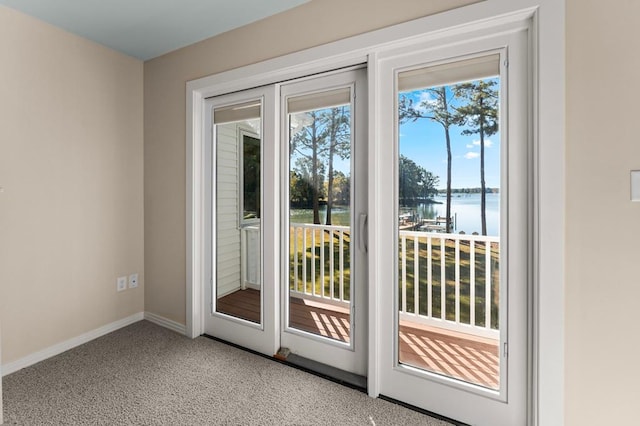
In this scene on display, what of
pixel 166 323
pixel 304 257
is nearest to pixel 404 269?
pixel 304 257

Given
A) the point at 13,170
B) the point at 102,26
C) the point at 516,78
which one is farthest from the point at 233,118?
the point at 516,78

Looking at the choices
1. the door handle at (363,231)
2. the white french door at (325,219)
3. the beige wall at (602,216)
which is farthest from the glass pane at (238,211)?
the beige wall at (602,216)

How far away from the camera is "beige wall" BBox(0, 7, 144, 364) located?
2.17 metres

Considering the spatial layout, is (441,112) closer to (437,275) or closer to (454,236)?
(454,236)

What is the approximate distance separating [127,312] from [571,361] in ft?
11.0

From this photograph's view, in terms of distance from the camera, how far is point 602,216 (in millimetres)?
1401

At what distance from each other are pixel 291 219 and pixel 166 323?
1648 millimetres

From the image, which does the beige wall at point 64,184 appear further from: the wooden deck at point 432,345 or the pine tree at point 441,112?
the pine tree at point 441,112

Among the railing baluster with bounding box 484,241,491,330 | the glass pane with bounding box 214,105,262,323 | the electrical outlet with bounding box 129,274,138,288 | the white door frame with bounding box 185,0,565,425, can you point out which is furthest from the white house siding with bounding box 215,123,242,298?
the railing baluster with bounding box 484,241,491,330

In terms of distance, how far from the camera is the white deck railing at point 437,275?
5.57 feet

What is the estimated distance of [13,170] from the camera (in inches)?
85.2

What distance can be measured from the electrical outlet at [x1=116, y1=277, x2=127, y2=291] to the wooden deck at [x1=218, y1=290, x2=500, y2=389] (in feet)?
5.61

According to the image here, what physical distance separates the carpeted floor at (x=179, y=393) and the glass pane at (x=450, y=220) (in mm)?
433

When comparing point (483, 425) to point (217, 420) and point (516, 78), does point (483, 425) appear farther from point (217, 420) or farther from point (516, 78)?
point (516, 78)
